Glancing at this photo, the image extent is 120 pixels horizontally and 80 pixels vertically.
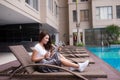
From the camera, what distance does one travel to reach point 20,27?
2070 centimetres

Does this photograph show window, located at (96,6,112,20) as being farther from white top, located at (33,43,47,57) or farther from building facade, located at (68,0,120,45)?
white top, located at (33,43,47,57)

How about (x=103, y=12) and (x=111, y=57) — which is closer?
(x=111, y=57)

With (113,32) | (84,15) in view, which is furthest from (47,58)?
(84,15)

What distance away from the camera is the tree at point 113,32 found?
29.6 meters

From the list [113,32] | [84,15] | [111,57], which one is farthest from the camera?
[84,15]

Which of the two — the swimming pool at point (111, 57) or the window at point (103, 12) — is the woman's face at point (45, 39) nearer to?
the swimming pool at point (111, 57)

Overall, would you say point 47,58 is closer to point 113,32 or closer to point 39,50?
point 39,50

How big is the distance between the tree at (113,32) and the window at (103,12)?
2.57 metres

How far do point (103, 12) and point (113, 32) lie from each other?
393 cm

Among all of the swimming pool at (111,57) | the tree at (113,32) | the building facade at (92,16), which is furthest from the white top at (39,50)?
the building facade at (92,16)

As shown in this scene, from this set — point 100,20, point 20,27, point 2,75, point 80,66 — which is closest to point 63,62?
point 80,66

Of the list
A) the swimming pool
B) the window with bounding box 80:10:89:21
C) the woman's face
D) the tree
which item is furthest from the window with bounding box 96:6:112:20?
the woman's face

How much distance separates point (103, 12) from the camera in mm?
32469

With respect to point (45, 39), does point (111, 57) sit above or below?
below
